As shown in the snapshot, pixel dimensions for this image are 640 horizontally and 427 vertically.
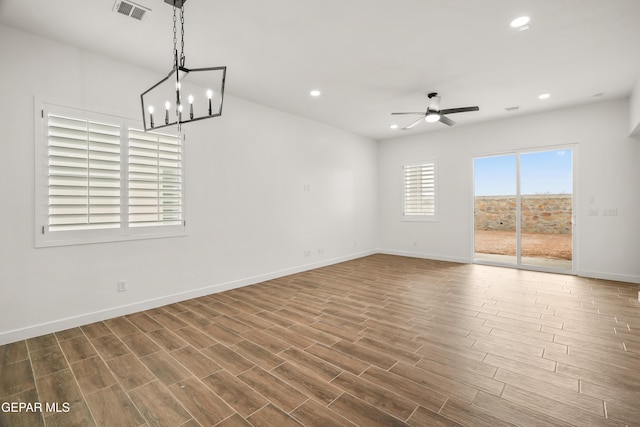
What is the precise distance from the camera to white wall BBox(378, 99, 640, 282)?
16.5 ft

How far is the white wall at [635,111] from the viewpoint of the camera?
4.25 meters

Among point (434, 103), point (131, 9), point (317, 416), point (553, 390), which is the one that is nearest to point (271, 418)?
point (317, 416)

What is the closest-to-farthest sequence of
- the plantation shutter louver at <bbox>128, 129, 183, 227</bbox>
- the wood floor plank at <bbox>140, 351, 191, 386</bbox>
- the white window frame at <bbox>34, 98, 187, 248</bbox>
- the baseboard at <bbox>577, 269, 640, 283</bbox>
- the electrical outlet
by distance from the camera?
the wood floor plank at <bbox>140, 351, 191, 386</bbox> → the white window frame at <bbox>34, 98, 187, 248</bbox> → the electrical outlet → the plantation shutter louver at <bbox>128, 129, 183, 227</bbox> → the baseboard at <bbox>577, 269, 640, 283</bbox>

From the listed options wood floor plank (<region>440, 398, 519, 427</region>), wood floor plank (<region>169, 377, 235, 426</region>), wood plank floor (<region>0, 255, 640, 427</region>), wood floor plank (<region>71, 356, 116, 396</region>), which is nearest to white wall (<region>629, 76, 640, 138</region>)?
wood plank floor (<region>0, 255, 640, 427</region>)

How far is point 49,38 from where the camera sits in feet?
10.2

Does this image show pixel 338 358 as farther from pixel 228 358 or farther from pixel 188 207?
pixel 188 207

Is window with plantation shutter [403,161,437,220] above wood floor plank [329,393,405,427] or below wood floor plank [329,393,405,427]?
above

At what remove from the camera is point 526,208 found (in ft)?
19.7

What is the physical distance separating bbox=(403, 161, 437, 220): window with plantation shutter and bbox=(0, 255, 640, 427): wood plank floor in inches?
133

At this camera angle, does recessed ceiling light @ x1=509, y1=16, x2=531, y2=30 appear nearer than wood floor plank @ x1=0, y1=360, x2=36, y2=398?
No

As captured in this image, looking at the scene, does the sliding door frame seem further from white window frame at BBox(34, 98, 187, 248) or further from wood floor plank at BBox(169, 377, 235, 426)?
wood floor plank at BBox(169, 377, 235, 426)

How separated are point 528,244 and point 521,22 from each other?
4699 millimetres
